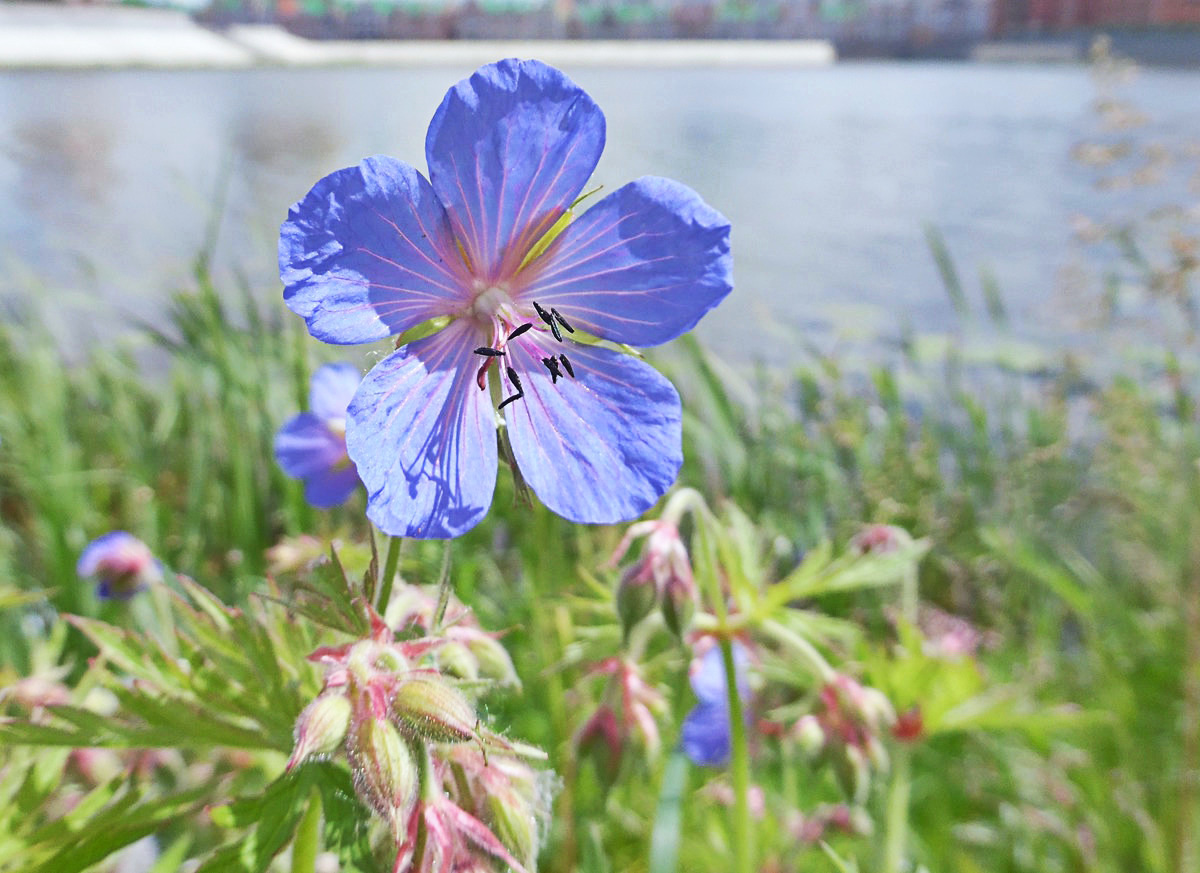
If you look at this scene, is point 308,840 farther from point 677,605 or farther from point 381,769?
point 677,605

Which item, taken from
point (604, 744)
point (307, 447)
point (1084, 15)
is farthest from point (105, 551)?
point (1084, 15)

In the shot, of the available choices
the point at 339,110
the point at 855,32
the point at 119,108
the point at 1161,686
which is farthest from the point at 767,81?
the point at 1161,686

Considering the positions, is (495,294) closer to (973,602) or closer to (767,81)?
(973,602)

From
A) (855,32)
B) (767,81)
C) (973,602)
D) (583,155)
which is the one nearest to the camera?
(583,155)

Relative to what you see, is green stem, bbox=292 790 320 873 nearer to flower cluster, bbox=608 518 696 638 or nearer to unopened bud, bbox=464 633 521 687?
unopened bud, bbox=464 633 521 687

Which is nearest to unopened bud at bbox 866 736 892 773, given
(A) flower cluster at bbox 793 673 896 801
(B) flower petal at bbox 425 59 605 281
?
(A) flower cluster at bbox 793 673 896 801
